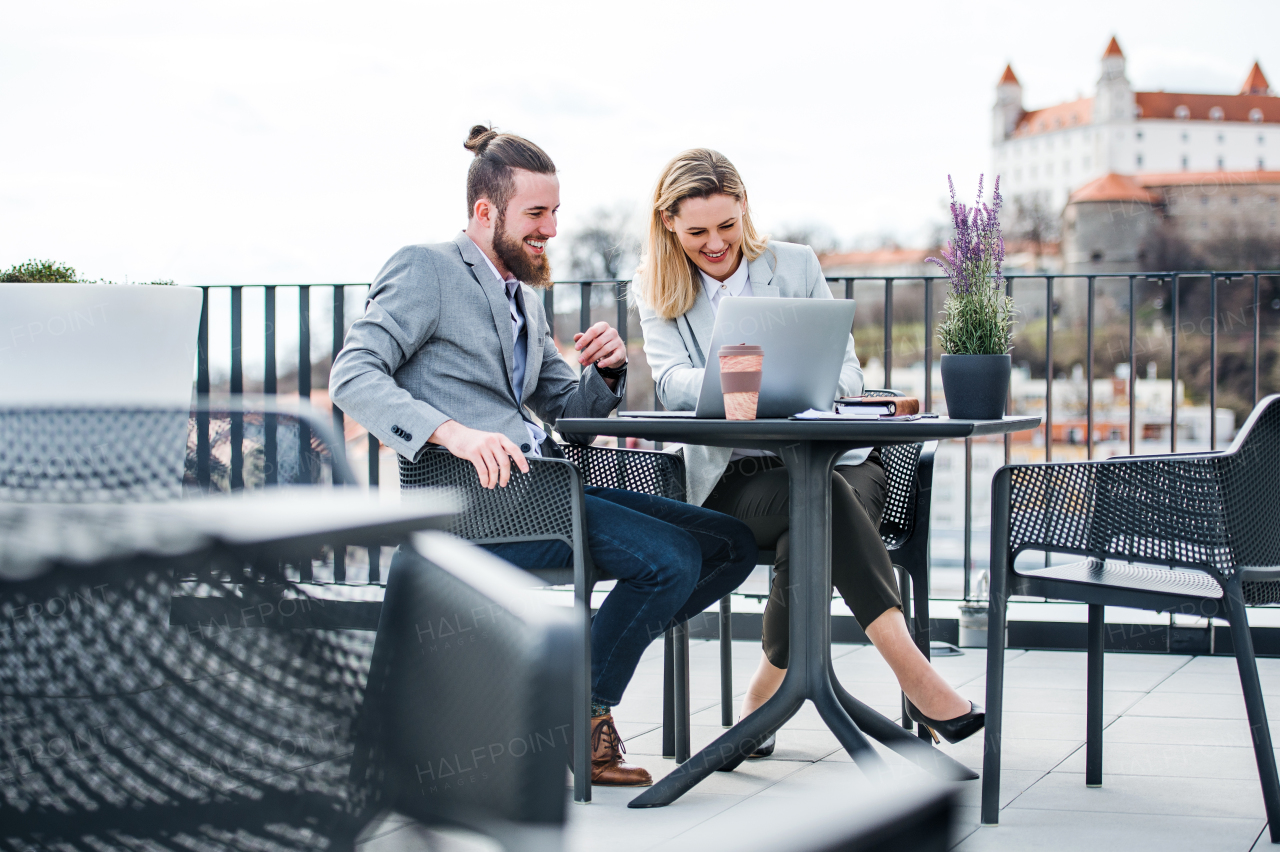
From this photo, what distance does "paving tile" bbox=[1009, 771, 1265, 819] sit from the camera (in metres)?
2.05

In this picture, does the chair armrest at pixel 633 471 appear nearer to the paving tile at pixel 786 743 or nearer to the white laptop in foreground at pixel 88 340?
the paving tile at pixel 786 743

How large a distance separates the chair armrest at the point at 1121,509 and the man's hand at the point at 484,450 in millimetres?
883

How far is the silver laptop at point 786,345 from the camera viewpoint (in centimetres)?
194

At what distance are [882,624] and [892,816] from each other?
1866 mm

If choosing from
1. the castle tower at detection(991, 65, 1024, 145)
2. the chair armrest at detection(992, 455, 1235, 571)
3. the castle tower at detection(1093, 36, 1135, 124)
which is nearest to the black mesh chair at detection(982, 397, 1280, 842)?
the chair armrest at detection(992, 455, 1235, 571)

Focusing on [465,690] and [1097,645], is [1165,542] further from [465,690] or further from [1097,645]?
[465,690]

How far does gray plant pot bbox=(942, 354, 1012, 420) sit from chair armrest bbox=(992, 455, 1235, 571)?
0.41ft

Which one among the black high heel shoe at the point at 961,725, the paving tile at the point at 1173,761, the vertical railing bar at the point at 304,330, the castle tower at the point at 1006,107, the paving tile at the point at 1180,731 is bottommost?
the paving tile at the point at 1180,731

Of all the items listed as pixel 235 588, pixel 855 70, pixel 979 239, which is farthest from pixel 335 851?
pixel 855 70

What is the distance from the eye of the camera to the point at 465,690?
2.10 ft

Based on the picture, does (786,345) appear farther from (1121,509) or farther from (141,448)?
(141,448)

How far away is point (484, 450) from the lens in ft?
6.41

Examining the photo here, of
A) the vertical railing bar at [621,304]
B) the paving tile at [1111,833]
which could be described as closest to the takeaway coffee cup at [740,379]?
the paving tile at [1111,833]

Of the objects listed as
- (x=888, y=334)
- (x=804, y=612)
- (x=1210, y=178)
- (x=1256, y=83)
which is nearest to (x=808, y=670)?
(x=804, y=612)
